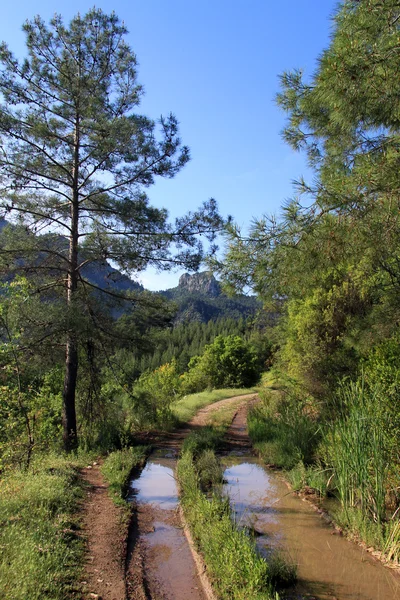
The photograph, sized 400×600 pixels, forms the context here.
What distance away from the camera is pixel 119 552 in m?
4.68

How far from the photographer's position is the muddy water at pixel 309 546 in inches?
159

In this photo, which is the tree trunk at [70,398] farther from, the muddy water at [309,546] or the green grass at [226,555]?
the green grass at [226,555]

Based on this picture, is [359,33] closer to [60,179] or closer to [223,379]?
[60,179]

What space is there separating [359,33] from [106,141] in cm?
688

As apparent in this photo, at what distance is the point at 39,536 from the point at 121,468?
3.80m

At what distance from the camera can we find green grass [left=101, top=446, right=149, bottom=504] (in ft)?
22.2

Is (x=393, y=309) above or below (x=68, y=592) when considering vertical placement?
above

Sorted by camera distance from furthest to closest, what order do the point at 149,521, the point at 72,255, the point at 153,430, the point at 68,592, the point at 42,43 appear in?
the point at 153,430, the point at 72,255, the point at 42,43, the point at 149,521, the point at 68,592

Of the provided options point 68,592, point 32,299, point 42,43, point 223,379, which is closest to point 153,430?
point 32,299

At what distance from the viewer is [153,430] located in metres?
13.0

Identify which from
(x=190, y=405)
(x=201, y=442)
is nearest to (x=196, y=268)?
(x=201, y=442)

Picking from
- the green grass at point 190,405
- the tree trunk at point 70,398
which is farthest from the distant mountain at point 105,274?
the green grass at point 190,405

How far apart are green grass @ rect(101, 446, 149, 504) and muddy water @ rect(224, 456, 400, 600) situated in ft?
6.12

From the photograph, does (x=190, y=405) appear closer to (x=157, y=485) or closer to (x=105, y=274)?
(x=105, y=274)
